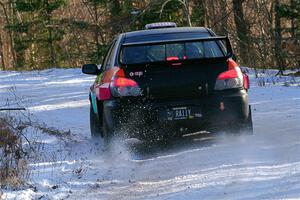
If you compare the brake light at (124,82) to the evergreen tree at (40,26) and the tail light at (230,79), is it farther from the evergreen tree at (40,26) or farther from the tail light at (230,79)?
the evergreen tree at (40,26)

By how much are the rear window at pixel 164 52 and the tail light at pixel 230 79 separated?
0.38 m

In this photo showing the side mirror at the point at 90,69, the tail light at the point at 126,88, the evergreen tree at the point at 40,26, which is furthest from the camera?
the evergreen tree at the point at 40,26

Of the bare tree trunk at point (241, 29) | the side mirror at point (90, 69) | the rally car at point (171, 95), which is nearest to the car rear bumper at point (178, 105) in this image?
the rally car at point (171, 95)

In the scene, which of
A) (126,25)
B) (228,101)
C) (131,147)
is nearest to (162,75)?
(228,101)

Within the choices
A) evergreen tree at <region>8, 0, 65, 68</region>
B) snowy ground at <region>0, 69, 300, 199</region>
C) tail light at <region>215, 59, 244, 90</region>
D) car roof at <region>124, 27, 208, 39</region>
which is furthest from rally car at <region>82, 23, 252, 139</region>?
evergreen tree at <region>8, 0, 65, 68</region>

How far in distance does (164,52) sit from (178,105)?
809 millimetres

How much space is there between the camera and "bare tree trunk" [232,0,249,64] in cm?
2402

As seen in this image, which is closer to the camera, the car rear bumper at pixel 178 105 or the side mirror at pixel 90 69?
the car rear bumper at pixel 178 105

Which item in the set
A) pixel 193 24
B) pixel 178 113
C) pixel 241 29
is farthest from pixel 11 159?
pixel 193 24

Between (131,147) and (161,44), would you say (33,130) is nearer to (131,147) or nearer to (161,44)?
(131,147)

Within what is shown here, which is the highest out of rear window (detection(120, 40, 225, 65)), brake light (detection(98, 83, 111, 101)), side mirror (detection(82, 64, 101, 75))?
rear window (detection(120, 40, 225, 65))

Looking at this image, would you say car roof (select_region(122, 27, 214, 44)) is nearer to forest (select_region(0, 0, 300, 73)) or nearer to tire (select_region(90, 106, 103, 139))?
tire (select_region(90, 106, 103, 139))

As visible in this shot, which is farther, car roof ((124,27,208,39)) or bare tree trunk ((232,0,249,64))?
bare tree trunk ((232,0,249,64))

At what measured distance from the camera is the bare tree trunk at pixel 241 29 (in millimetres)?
24016
